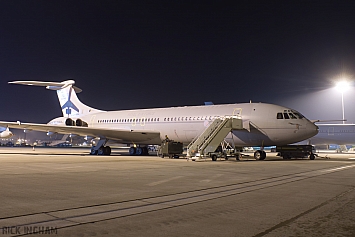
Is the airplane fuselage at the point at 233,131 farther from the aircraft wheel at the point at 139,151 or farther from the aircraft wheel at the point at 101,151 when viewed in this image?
the aircraft wheel at the point at 101,151

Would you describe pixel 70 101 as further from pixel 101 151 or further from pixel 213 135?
pixel 213 135

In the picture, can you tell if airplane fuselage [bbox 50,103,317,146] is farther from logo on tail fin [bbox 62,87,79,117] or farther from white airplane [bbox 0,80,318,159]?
logo on tail fin [bbox 62,87,79,117]

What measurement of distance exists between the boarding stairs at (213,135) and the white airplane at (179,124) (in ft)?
3.21

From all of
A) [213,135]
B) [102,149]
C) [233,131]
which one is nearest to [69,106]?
[102,149]

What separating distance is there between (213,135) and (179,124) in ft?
Answer: 17.4

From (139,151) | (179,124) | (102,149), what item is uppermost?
(179,124)

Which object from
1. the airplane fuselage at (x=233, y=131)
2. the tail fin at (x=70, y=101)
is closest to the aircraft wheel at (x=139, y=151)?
the airplane fuselage at (x=233, y=131)

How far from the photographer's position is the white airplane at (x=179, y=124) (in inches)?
910

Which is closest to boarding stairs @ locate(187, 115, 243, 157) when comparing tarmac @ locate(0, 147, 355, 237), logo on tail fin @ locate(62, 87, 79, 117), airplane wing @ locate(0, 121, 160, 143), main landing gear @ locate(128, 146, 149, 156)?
airplane wing @ locate(0, 121, 160, 143)

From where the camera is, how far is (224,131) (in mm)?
22516

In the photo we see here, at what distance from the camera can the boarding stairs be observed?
867 inches

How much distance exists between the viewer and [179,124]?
26.9 meters

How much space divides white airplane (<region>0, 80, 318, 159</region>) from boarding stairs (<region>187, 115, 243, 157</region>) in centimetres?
98

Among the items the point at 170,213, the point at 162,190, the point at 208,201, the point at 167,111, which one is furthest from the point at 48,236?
the point at 167,111
